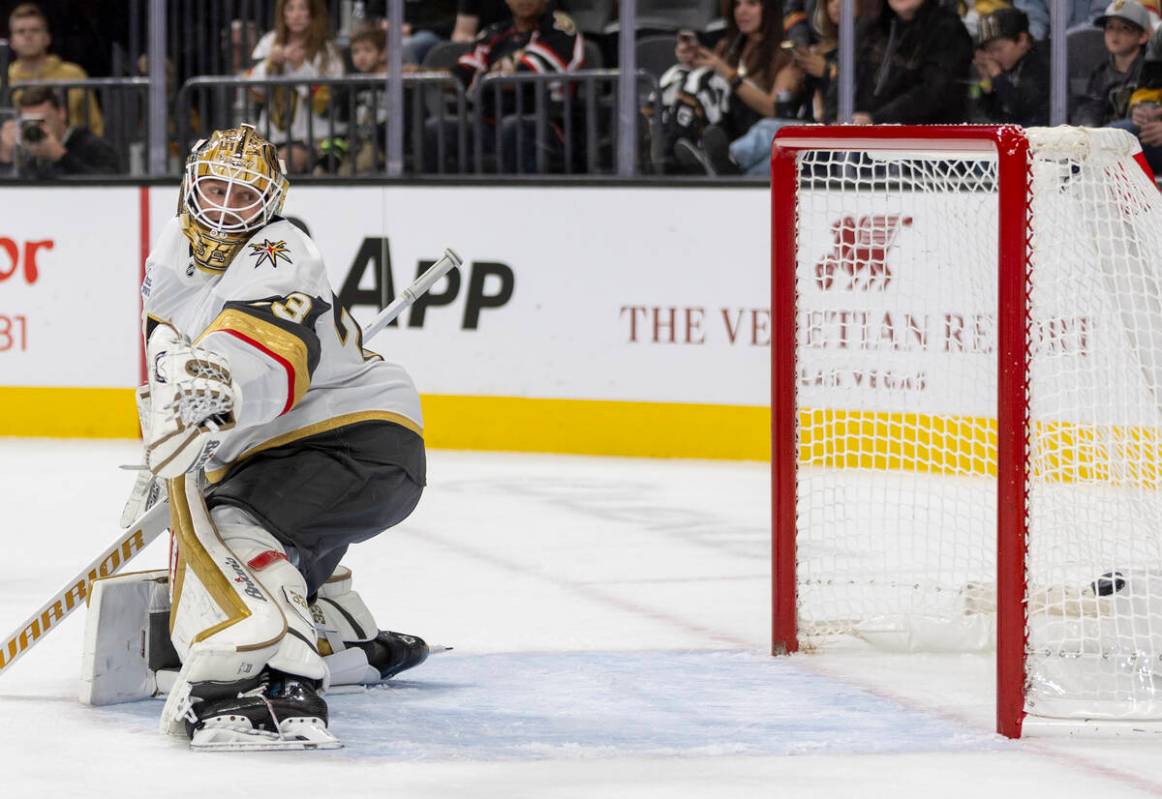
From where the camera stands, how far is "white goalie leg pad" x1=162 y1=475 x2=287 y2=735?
329cm

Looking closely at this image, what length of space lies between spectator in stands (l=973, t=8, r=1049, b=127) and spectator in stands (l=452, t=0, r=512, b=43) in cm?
184

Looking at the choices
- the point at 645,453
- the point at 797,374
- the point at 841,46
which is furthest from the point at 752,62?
the point at 797,374

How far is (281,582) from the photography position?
341cm

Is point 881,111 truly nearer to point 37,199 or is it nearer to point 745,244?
point 745,244

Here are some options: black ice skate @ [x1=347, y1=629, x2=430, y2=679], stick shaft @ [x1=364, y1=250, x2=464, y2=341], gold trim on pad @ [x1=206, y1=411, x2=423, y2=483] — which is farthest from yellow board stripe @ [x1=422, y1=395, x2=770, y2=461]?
gold trim on pad @ [x1=206, y1=411, x2=423, y2=483]

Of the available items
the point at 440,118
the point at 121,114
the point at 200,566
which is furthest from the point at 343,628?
the point at 121,114

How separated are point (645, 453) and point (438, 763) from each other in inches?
172

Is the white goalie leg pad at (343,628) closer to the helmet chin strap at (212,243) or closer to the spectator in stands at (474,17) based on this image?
the helmet chin strap at (212,243)

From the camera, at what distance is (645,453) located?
7.58 meters

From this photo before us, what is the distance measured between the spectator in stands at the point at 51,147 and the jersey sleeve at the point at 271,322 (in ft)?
16.3

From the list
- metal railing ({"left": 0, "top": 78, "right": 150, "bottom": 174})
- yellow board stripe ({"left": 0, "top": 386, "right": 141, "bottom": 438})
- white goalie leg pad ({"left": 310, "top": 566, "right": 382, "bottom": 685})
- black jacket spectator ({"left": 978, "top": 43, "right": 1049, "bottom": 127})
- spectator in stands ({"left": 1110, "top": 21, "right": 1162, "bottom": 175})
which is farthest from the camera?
metal railing ({"left": 0, "top": 78, "right": 150, "bottom": 174})

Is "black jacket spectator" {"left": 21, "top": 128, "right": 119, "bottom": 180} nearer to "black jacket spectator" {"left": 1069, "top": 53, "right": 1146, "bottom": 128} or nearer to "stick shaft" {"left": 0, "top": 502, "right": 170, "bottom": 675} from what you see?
"black jacket spectator" {"left": 1069, "top": 53, "right": 1146, "bottom": 128}

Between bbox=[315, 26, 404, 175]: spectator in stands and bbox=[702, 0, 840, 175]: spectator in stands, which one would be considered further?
bbox=[315, 26, 404, 175]: spectator in stands

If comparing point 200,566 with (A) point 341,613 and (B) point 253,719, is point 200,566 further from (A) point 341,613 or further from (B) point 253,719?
(A) point 341,613
